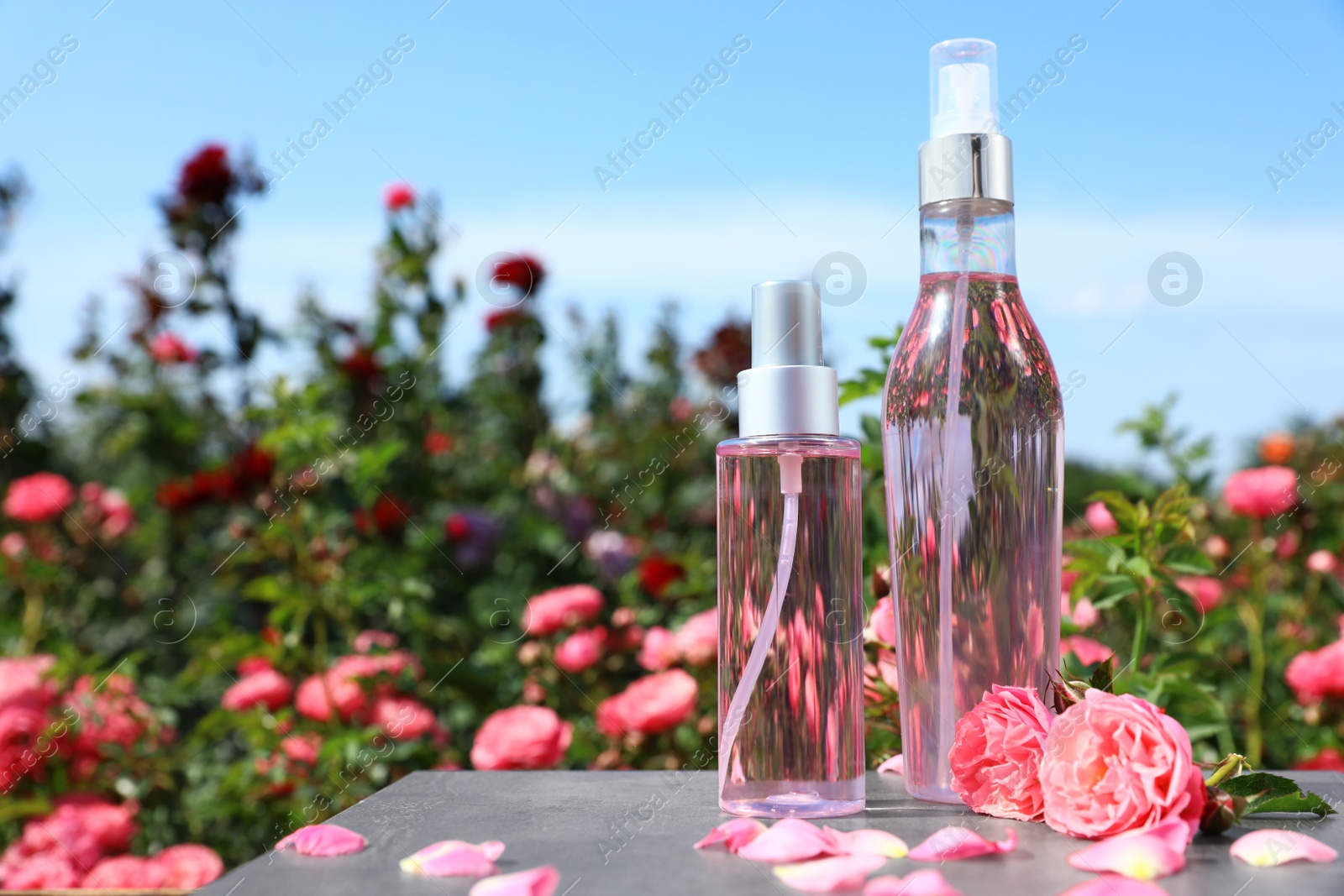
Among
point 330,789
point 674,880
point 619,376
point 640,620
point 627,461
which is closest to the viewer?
point 674,880

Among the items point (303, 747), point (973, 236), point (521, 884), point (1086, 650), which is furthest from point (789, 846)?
point (303, 747)

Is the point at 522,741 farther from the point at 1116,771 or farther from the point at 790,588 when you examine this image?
the point at 1116,771

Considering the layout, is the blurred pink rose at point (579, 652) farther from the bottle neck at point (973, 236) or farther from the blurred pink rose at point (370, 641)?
the bottle neck at point (973, 236)

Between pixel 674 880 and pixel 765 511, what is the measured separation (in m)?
0.25

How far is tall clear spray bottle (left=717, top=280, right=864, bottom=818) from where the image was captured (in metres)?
0.69

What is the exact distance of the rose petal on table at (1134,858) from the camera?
0.53m

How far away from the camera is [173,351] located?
1869 mm

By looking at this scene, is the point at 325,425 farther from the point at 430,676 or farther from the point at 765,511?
the point at 765,511

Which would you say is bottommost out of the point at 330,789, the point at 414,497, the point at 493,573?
the point at 330,789

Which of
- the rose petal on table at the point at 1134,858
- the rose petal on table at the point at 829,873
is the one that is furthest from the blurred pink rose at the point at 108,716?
the rose petal on table at the point at 1134,858

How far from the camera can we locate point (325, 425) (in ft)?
4.99

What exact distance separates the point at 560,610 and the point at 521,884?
102 centimetres

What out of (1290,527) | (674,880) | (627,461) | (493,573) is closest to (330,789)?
(493,573)

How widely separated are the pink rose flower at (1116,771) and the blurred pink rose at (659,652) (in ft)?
2.71
